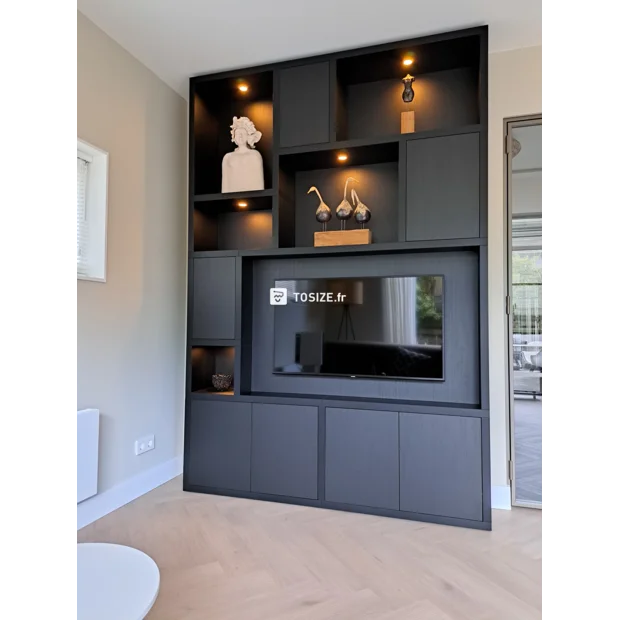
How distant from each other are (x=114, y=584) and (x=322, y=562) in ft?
3.69

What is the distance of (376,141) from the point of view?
2809 millimetres

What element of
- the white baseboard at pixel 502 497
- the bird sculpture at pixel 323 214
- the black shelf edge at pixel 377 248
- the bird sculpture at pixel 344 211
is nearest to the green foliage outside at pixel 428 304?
the black shelf edge at pixel 377 248

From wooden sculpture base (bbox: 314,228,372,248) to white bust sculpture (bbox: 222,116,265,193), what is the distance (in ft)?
1.89

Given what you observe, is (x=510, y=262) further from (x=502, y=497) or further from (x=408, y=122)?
(x=502, y=497)

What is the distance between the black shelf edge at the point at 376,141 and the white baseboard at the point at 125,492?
2.37 m

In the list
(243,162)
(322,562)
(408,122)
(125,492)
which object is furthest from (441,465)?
(243,162)

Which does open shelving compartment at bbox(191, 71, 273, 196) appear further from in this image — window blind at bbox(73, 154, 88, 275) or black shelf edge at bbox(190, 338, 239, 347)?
black shelf edge at bbox(190, 338, 239, 347)

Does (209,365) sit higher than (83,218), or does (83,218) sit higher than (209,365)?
(83,218)

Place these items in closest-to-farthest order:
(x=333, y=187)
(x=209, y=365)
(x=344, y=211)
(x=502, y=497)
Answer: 1. (x=502, y=497)
2. (x=344, y=211)
3. (x=333, y=187)
4. (x=209, y=365)

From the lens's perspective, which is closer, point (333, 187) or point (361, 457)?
point (361, 457)

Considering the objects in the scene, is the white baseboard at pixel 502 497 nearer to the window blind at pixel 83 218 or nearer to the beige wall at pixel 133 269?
the beige wall at pixel 133 269
